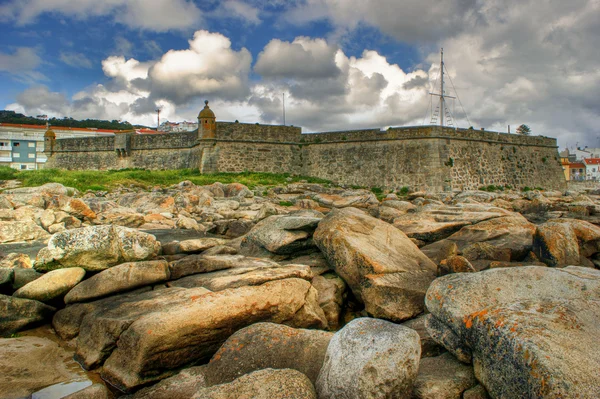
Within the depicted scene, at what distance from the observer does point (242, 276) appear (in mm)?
5805

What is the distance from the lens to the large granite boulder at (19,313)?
17.8ft

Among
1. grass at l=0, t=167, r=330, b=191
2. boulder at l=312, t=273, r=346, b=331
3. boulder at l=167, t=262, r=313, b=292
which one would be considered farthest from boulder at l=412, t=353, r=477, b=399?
grass at l=0, t=167, r=330, b=191

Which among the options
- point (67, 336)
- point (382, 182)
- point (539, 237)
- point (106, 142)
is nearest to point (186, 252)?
point (67, 336)

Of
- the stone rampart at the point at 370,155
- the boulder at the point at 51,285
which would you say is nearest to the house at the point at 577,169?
the stone rampart at the point at 370,155

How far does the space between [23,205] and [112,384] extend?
952 centimetres

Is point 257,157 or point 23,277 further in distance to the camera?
point 257,157

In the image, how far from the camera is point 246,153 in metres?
26.6

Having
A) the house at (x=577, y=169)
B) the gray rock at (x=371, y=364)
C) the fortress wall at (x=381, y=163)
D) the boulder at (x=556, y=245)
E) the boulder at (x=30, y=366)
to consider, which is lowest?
the boulder at (x=30, y=366)

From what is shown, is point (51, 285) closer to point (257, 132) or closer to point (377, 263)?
point (377, 263)

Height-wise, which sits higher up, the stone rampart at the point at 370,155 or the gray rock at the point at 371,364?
the stone rampart at the point at 370,155

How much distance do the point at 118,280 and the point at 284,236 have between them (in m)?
2.81

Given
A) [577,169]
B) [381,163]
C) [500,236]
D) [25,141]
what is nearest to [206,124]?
[381,163]

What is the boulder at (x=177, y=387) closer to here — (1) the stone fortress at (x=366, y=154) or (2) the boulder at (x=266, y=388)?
(2) the boulder at (x=266, y=388)

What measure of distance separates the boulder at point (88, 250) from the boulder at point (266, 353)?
9.63 feet
